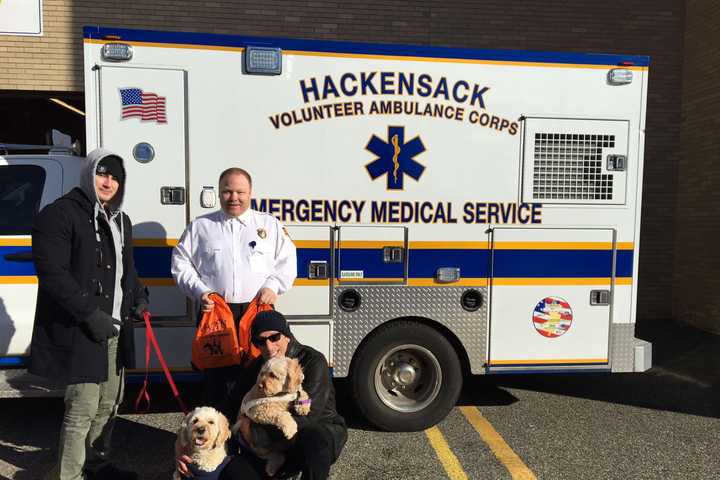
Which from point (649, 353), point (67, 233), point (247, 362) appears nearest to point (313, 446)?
point (247, 362)

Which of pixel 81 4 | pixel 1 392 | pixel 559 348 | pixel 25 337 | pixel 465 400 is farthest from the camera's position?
pixel 81 4

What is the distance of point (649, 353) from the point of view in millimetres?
4160

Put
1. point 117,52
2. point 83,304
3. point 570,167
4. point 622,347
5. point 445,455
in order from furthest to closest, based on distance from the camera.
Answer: point 622,347, point 570,167, point 445,455, point 117,52, point 83,304

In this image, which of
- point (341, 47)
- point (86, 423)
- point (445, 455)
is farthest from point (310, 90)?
point (445, 455)

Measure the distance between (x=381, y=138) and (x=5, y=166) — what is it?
2726 millimetres

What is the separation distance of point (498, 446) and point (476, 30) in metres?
5.79

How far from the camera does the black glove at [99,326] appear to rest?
2.65 metres

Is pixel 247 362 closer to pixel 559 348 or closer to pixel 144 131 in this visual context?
pixel 144 131

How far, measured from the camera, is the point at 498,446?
12.5ft

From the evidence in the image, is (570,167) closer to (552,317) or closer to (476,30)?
(552,317)

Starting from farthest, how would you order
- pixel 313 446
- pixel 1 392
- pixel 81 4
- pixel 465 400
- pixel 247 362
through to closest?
pixel 81 4 < pixel 465 400 < pixel 1 392 < pixel 247 362 < pixel 313 446

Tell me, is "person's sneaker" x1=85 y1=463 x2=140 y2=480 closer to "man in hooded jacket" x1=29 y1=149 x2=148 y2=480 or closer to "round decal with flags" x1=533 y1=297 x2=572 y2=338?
"man in hooded jacket" x1=29 y1=149 x2=148 y2=480

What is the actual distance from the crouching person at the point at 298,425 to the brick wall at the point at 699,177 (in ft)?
20.6

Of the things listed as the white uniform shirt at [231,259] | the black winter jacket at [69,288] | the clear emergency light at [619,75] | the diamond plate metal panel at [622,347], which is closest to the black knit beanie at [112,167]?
the black winter jacket at [69,288]
